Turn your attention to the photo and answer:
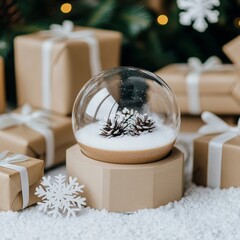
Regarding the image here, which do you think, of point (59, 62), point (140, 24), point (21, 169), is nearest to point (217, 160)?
point (21, 169)

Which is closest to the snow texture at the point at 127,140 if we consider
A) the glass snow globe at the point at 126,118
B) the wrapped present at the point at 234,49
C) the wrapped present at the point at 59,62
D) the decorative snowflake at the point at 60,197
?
the glass snow globe at the point at 126,118

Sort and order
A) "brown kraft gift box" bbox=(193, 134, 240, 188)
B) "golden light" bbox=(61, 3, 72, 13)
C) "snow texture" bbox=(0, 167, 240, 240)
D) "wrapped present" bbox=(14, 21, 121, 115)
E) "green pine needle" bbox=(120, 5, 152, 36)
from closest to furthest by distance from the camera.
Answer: "snow texture" bbox=(0, 167, 240, 240), "brown kraft gift box" bbox=(193, 134, 240, 188), "wrapped present" bbox=(14, 21, 121, 115), "green pine needle" bbox=(120, 5, 152, 36), "golden light" bbox=(61, 3, 72, 13)

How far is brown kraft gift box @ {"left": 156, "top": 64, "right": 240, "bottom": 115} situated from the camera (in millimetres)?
2018

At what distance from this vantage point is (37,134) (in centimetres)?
181


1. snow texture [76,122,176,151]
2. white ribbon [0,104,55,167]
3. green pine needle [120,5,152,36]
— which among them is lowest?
white ribbon [0,104,55,167]

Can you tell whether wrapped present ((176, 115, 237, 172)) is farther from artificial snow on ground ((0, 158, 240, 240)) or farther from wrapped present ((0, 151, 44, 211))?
wrapped present ((0, 151, 44, 211))

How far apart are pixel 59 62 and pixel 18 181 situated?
605mm

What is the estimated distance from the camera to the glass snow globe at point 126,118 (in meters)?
1.50

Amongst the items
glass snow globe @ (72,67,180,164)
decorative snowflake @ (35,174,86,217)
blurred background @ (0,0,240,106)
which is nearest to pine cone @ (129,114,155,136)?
glass snow globe @ (72,67,180,164)

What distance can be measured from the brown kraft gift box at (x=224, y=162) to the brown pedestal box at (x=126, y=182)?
142 mm

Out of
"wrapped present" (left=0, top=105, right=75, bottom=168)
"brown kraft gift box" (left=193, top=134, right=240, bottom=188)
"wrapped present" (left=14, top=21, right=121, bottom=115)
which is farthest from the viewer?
"wrapped present" (left=14, top=21, right=121, bottom=115)

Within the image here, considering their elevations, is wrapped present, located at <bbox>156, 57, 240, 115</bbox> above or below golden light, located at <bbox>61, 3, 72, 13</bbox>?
below

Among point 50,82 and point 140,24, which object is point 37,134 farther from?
point 140,24

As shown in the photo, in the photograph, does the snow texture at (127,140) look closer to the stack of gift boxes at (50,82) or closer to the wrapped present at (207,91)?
the stack of gift boxes at (50,82)
